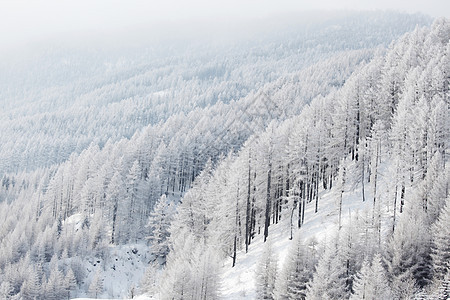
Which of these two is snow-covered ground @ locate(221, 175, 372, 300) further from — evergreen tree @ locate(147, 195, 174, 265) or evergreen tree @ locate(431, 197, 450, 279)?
evergreen tree @ locate(147, 195, 174, 265)

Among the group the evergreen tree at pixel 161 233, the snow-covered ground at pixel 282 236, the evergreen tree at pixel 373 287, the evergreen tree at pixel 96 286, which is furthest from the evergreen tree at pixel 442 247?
the evergreen tree at pixel 96 286

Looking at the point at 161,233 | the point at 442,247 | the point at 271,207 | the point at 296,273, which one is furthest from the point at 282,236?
the point at 161,233

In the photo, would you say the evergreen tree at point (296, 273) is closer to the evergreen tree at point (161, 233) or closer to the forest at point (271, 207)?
the forest at point (271, 207)

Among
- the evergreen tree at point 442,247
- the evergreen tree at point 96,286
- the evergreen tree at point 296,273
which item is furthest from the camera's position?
the evergreen tree at point 96,286

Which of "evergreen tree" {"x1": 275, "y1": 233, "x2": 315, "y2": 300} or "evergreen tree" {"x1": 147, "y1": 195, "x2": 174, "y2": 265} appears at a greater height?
Answer: "evergreen tree" {"x1": 275, "y1": 233, "x2": 315, "y2": 300}

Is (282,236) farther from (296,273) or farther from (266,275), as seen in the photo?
(296,273)

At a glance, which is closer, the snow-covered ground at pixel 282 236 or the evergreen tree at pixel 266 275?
the evergreen tree at pixel 266 275

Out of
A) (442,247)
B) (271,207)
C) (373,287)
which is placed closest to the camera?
(373,287)

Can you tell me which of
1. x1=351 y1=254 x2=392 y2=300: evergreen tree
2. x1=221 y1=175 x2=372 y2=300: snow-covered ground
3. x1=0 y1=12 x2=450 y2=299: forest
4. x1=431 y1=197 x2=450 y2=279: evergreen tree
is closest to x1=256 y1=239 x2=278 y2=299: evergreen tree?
x1=0 y1=12 x2=450 y2=299: forest

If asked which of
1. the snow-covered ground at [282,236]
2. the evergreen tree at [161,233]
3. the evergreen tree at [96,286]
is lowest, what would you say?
the evergreen tree at [96,286]

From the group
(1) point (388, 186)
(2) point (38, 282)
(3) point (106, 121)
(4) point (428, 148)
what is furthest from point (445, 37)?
(3) point (106, 121)

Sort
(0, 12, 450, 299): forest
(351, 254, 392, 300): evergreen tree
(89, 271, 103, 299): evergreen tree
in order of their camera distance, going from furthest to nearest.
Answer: (89, 271, 103, 299): evergreen tree → (0, 12, 450, 299): forest → (351, 254, 392, 300): evergreen tree

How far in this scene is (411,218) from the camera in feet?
115

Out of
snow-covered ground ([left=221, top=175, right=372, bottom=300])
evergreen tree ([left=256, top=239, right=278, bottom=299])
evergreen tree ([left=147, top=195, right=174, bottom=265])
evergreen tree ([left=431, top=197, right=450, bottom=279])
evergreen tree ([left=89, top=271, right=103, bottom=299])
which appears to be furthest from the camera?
evergreen tree ([left=147, top=195, right=174, bottom=265])
